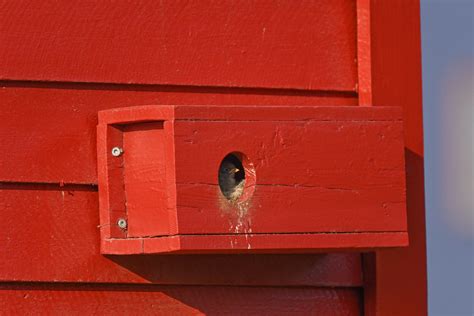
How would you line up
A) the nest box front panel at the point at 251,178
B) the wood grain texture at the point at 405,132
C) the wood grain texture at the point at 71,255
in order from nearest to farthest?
1. the nest box front panel at the point at 251,178
2. the wood grain texture at the point at 71,255
3. the wood grain texture at the point at 405,132

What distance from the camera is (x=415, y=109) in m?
3.52

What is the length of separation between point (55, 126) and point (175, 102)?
26cm

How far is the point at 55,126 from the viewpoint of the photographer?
127 inches

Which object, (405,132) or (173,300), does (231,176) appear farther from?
(405,132)

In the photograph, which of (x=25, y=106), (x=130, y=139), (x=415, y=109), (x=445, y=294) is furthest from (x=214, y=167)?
(x=445, y=294)

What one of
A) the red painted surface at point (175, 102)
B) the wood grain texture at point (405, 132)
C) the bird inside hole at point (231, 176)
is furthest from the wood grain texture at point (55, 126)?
the wood grain texture at point (405, 132)

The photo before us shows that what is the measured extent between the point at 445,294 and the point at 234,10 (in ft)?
7.60

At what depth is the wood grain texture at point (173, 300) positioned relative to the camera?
3.17 metres

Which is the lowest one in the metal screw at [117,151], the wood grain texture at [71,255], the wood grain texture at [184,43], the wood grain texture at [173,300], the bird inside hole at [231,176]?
the wood grain texture at [173,300]

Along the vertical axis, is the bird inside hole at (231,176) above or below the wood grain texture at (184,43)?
below

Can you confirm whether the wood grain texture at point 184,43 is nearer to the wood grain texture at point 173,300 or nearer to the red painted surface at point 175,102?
the red painted surface at point 175,102

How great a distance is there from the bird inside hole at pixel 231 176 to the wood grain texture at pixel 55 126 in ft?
0.74

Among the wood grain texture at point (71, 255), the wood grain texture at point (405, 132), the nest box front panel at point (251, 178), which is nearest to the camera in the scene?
the nest box front panel at point (251, 178)

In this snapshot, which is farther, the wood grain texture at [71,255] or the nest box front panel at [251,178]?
the wood grain texture at [71,255]
